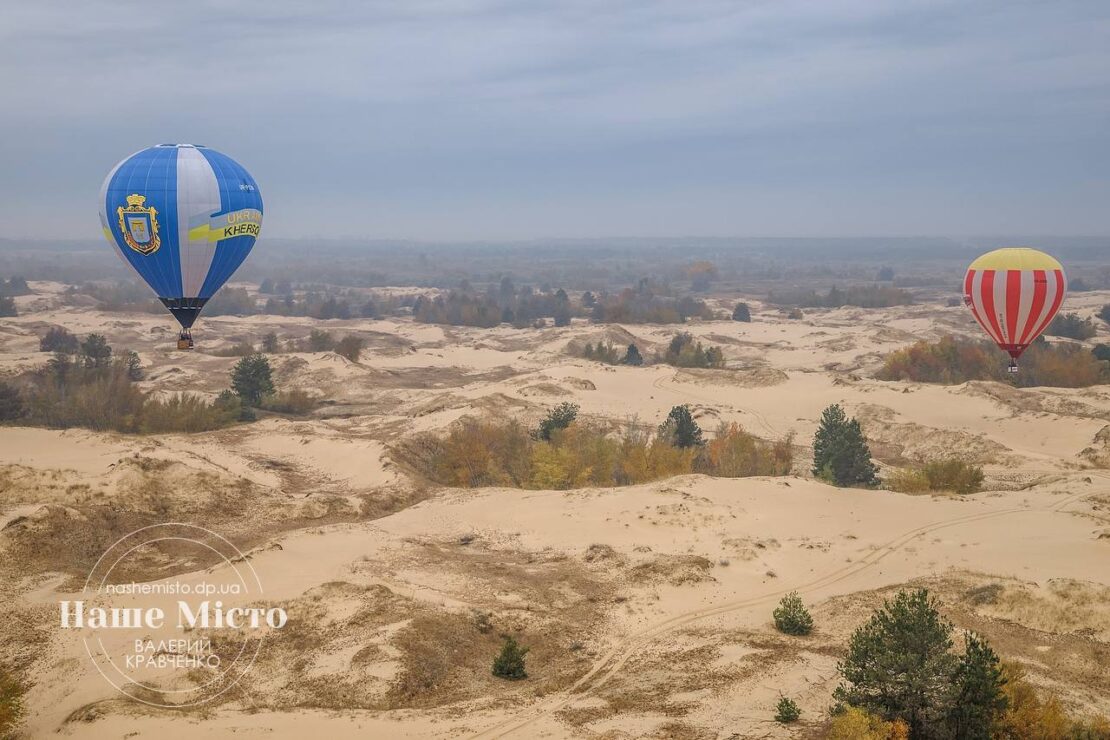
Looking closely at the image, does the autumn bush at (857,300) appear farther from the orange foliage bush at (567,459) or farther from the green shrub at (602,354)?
the orange foliage bush at (567,459)

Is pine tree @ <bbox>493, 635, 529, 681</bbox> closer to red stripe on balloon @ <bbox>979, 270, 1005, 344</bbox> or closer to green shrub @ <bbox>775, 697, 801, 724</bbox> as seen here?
green shrub @ <bbox>775, 697, 801, 724</bbox>

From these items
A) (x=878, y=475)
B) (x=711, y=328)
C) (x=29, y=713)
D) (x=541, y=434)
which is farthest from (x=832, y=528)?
(x=711, y=328)

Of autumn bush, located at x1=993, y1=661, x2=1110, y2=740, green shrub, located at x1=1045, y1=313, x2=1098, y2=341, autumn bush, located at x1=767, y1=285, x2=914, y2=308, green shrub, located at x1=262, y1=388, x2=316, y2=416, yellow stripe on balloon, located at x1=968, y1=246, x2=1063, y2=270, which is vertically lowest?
green shrub, located at x1=262, y1=388, x2=316, y2=416

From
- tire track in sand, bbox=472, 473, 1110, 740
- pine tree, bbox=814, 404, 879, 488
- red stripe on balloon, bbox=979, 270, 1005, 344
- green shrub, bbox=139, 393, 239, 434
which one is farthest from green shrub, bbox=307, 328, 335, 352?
tire track in sand, bbox=472, 473, 1110, 740

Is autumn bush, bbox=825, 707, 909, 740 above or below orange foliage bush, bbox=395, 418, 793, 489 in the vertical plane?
above

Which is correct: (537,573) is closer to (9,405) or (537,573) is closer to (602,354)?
(9,405)

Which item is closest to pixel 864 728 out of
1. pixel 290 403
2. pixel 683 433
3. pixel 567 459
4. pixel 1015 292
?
pixel 567 459

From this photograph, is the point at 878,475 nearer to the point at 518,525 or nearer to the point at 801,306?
the point at 518,525
